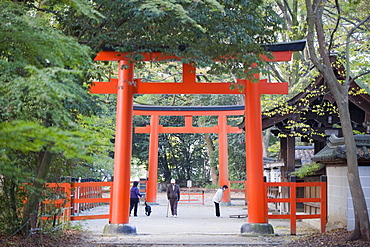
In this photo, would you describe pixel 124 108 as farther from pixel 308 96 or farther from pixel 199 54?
pixel 308 96

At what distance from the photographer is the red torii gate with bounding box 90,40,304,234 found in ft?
35.8

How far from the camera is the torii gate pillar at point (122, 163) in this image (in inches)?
429

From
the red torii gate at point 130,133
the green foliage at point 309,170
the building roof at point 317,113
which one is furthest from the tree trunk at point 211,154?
the red torii gate at point 130,133

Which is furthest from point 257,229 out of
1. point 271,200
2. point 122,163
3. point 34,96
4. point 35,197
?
point 34,96

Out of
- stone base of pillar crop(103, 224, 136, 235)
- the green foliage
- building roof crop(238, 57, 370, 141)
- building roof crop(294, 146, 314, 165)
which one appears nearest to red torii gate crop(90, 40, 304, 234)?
stone base of pillar crop(103, 224, 136, 235)

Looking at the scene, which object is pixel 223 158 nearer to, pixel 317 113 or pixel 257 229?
pixel 317 113

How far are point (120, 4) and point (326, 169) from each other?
6.95 m

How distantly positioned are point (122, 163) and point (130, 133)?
811mm

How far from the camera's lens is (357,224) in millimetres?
8180

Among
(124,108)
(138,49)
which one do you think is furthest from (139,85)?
(138,49)

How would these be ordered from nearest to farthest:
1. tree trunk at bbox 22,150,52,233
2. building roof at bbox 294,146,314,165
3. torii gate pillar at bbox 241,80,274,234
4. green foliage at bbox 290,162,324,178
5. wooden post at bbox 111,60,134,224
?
tree trunk at bbox 22,150,52,233, torii gate pillar at bbox 241,80,274,234, wooden post at bbox 111,60,134,224, green foliage at bbox 290,162,324,178, building roof at bbox 294,146,314,165

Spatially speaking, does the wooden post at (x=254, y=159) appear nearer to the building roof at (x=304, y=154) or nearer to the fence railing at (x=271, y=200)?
the fence railing at (x=271, y=200)

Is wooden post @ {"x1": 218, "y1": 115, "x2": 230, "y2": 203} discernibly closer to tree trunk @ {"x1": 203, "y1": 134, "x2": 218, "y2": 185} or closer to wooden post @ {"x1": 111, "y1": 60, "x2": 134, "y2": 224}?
tree trunk @ {"x1": 203, "y1": 134, "x2": 218, "y2": 185}

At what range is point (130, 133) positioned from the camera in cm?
1130
